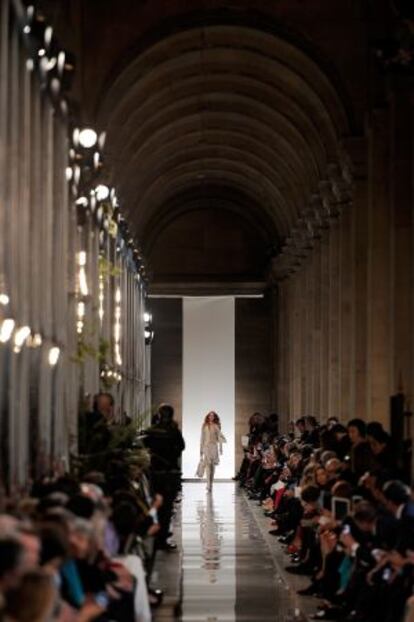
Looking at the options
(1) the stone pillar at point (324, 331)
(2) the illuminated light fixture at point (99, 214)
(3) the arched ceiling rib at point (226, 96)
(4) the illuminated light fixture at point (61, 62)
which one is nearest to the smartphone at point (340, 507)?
(4) the illuminated light fixture at point (61, 62)

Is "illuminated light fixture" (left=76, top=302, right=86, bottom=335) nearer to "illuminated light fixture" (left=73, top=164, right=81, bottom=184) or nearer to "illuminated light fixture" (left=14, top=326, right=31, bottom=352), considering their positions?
"illuminated light fixture" (left=73, top=164, right=81, bottom=184)

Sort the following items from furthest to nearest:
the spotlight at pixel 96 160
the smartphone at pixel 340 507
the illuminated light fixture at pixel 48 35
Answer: the spotlight at pixel 96 160 < the smartphone at pixel 340 507 < the illuminated light fixture at pixel 48 35

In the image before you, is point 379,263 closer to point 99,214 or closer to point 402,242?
point 402,242

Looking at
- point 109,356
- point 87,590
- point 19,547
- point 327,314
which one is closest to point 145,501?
point 87,590

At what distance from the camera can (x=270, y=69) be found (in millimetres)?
40844

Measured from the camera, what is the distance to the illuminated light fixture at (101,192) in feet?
99.1

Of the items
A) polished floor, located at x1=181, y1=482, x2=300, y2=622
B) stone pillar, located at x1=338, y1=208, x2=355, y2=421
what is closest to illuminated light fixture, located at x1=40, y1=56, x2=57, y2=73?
polished floor, located at x1=181, y1=482, x2=300, y2=622

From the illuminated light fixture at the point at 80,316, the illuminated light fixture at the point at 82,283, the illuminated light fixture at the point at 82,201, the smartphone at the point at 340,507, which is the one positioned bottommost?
the smartphone at the point at 340,507

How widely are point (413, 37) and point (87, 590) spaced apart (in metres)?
11.5

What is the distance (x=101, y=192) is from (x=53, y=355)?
10.5 meters

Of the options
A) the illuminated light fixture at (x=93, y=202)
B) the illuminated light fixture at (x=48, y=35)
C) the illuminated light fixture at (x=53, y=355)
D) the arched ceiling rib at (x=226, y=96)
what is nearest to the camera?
the illuminated light fixture at (x=48, y=35)

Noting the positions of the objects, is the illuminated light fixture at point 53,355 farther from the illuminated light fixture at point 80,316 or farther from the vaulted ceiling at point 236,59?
the vaulted ceiling at point 236,59

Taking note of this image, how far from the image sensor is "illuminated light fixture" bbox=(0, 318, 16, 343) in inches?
634

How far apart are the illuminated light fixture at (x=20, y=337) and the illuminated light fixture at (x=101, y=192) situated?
12.3 meters
